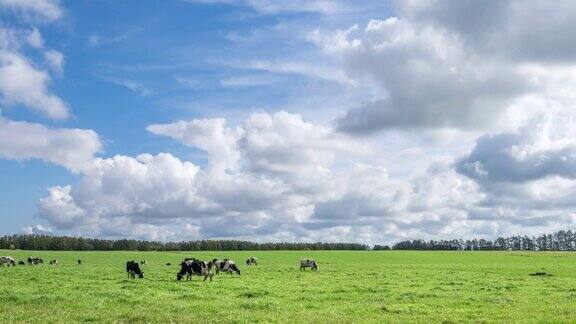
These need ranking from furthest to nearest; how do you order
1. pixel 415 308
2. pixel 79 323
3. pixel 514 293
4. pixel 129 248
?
pixel 129 248, pixel 514 293, pixel 415 308, pixel 79 323

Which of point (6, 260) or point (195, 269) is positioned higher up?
point (195, 269)

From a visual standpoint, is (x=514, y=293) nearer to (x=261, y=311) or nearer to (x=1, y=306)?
(x=261, y=311)

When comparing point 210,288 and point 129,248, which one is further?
point 129,248

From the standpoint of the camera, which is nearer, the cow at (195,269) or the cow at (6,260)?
the cow at (195,269)

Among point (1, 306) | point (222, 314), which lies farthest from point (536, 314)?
point (1, 306)

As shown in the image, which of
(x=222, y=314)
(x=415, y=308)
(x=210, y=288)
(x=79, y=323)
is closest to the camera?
(x=79, y=323)

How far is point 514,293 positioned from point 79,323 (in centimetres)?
2299

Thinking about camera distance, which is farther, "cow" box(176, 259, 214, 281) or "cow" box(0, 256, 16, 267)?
"cow" box(0, 256, 16, 267)

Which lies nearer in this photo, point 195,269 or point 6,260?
point 195,269

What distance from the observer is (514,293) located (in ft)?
102

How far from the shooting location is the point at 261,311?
22297 millimetres

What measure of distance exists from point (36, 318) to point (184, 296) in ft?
28.8

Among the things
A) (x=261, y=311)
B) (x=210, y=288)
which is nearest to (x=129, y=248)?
(x=210, y=288)

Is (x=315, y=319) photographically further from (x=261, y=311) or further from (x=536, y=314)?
(x=536, y=314)
